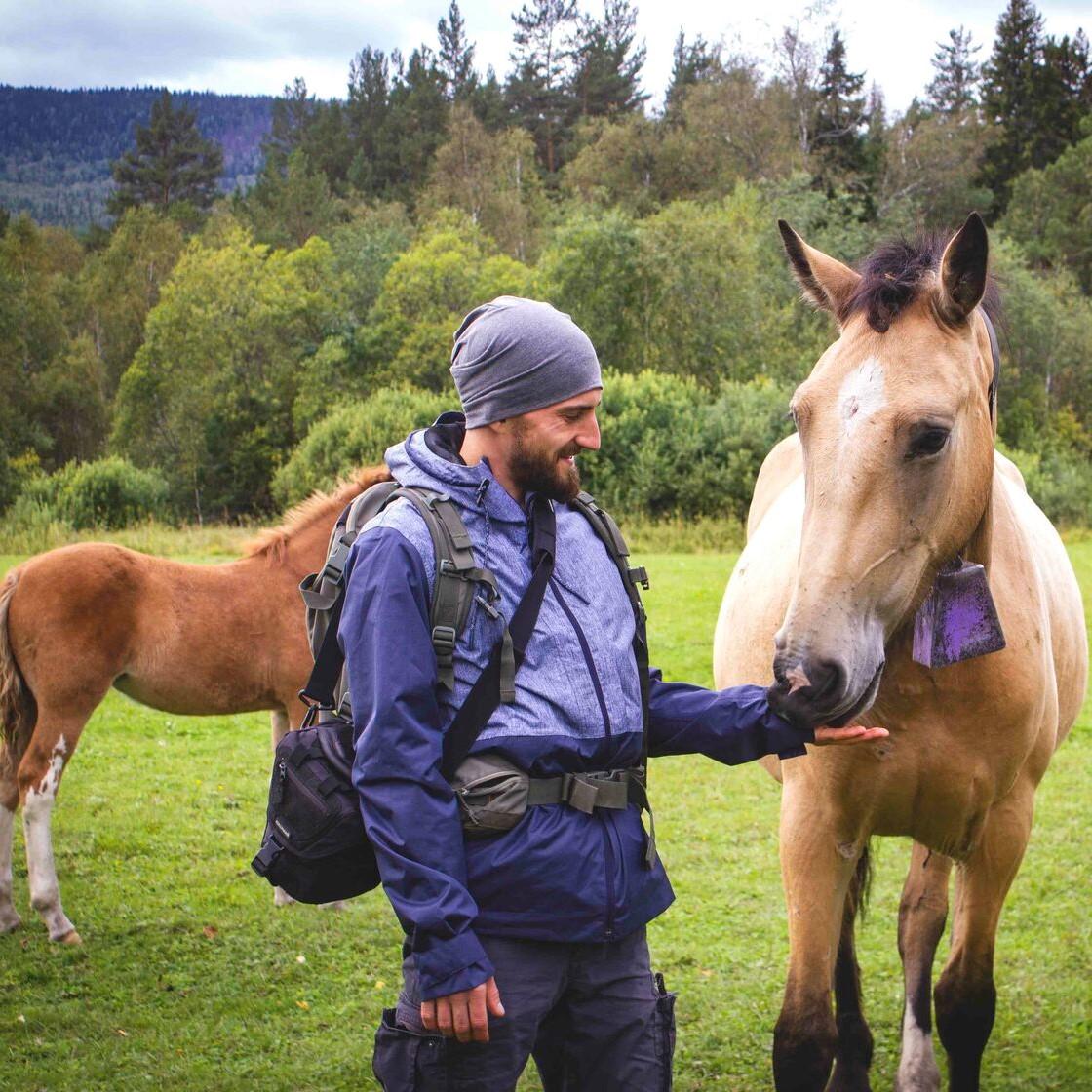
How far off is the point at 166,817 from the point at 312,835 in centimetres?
513

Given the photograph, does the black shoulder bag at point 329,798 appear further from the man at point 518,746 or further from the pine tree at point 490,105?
the pine tree at point 490,105

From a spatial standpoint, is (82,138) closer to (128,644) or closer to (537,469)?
(128,644)

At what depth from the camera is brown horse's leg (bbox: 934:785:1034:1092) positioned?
282 centimetres

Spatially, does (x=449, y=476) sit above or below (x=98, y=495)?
above

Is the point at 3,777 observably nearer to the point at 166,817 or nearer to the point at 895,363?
the point at 166,817

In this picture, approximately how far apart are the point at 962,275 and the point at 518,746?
1.25 m

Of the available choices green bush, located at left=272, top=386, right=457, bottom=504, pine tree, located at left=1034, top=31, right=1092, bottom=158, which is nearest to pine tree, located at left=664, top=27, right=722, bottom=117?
pine tree, located at left=1034, top=31, right=1092, bottom=158

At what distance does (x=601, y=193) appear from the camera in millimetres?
Answer: 39312

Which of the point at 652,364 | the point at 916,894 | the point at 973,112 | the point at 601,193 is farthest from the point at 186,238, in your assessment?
the point at 916,894

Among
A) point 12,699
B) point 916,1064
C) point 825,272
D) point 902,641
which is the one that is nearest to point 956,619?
point 902,641

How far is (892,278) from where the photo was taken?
89.8 inches

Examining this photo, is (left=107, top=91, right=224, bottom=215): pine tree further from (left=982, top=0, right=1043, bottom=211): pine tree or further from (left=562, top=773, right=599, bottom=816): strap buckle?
(left=562, top=773, right=599, bottom=816): strap buckle

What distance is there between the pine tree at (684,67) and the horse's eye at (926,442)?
49.3 m

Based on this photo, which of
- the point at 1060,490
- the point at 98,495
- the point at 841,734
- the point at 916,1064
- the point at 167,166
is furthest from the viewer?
the point at 167,166
